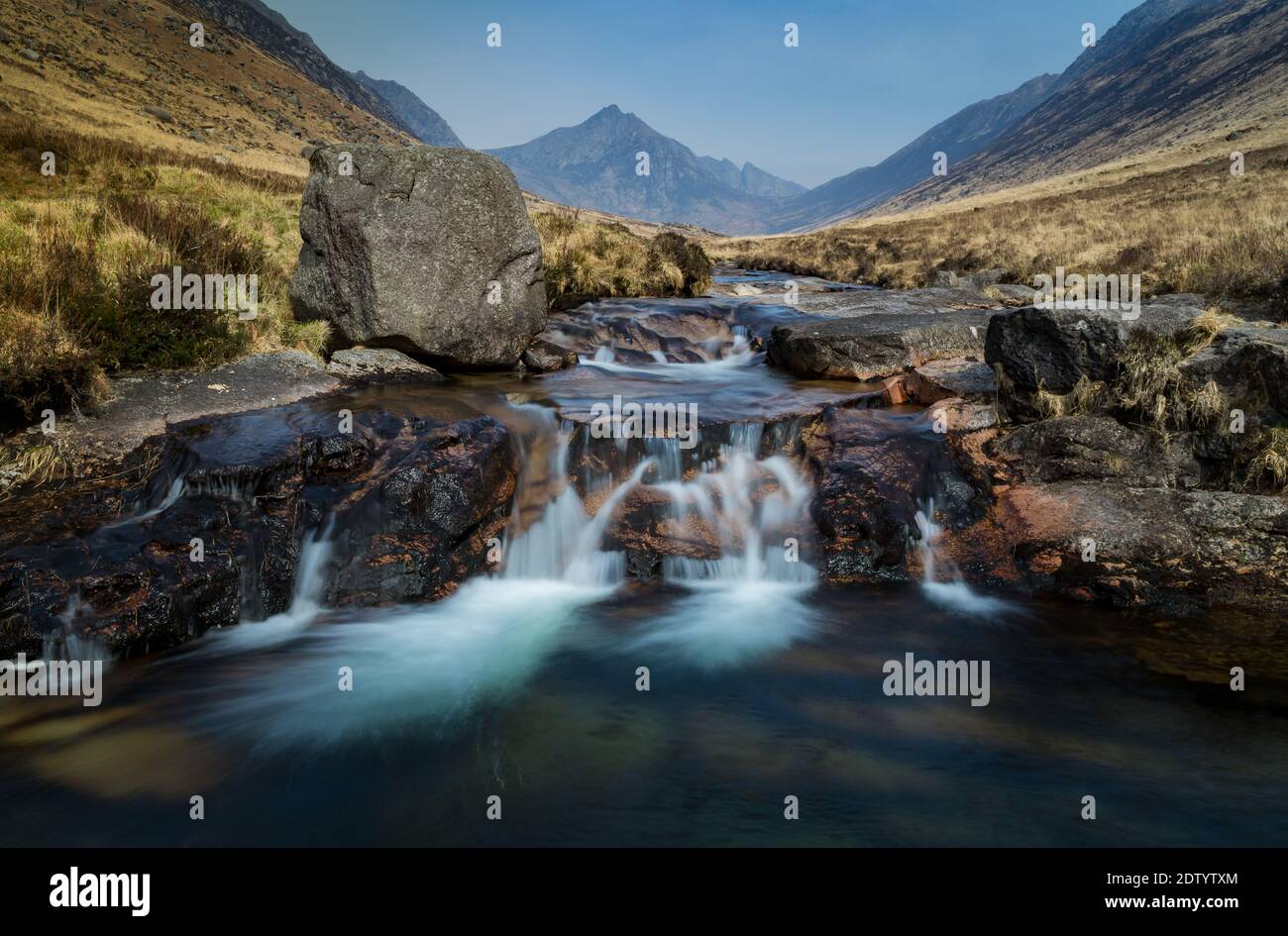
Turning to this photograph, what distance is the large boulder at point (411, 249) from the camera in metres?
9.87

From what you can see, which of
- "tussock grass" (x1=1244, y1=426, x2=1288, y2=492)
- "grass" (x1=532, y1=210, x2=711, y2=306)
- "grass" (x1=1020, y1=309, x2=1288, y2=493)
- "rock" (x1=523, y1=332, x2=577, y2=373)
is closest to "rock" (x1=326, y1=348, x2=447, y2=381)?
"rock" (x1=523, y1=332, x2=577, y2=373)

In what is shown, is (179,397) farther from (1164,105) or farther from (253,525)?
(1164,105)

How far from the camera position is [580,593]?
711 cm

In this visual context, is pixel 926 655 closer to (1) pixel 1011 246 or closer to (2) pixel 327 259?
(2) pixel 327 259

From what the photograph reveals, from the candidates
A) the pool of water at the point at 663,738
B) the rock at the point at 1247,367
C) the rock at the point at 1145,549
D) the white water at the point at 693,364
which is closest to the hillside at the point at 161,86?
the white water at the point at 693,364

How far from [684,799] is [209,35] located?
109691 millimetres

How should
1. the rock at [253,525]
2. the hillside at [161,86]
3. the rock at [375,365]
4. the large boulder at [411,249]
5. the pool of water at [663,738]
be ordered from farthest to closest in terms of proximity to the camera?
the hillside at [161,86] < the large boulder at [411,249] < the rock at [375,365] < the rock at [253,525] < the pool of water at [663,738]

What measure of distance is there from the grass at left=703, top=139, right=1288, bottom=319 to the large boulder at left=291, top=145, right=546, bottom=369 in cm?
1142

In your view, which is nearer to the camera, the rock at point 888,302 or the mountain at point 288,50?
the rock at point 888,302

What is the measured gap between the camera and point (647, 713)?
17.4ft

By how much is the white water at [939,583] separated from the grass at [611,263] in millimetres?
9670

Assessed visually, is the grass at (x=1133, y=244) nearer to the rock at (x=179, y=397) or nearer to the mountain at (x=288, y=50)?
the rock at (x=179, y=397)

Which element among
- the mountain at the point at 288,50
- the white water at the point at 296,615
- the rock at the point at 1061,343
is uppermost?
the mountain at the point at 288,50
